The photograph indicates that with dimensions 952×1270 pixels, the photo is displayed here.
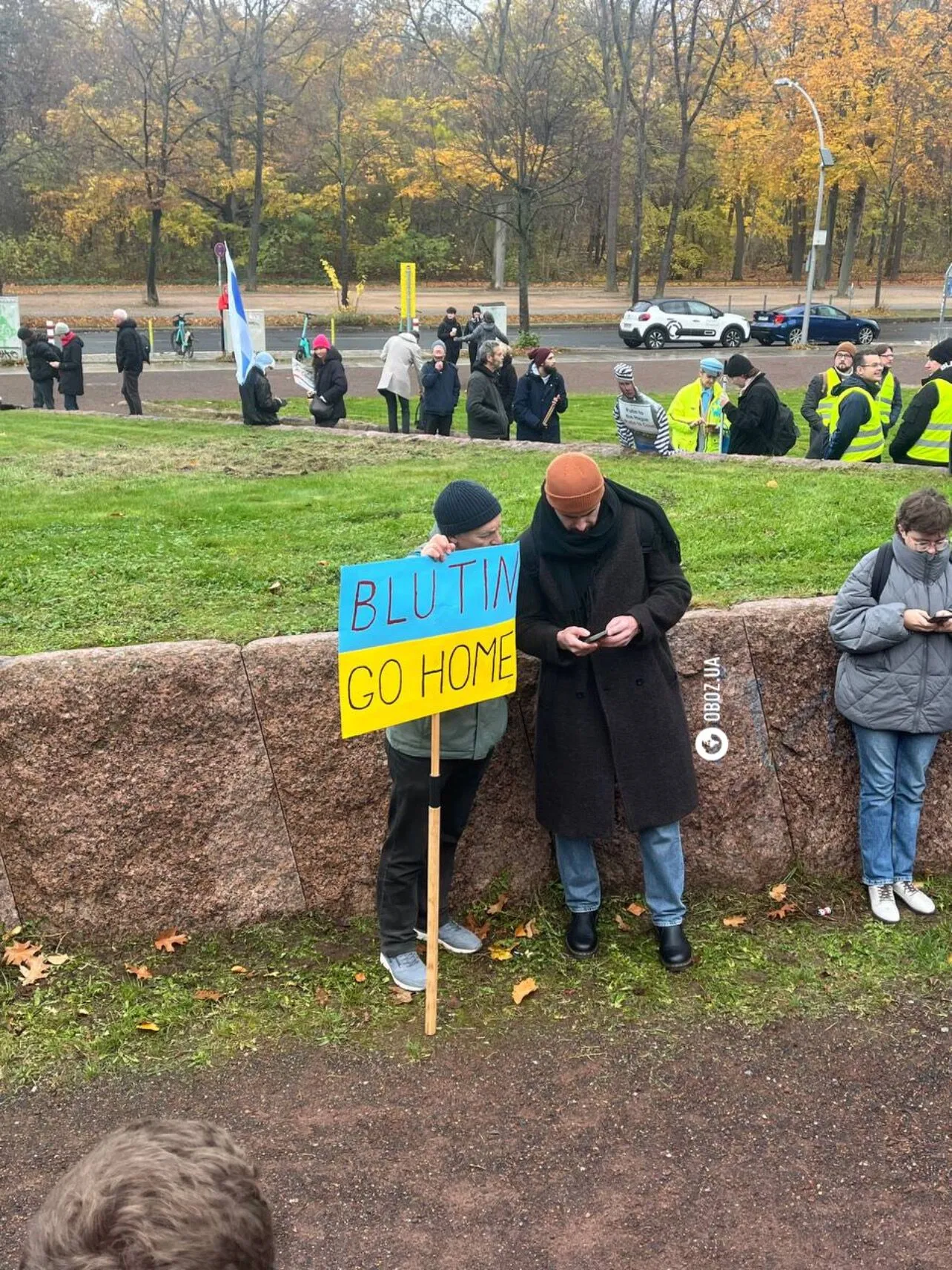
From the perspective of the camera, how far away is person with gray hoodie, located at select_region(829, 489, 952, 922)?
4.50m

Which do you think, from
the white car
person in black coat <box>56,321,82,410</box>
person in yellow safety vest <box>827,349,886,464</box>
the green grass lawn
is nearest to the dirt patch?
the green grass lawn

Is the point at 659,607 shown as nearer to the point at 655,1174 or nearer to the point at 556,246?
the point at 655,1174

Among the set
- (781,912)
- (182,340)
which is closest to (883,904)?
(781,912)

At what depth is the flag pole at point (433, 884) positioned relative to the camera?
3.90m

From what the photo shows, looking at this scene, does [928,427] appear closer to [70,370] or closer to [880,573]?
[880,573]

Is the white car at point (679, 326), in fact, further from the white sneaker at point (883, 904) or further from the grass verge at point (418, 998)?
the grass verge at point (418, 998)

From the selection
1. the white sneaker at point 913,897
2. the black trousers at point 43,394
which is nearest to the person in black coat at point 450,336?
the black trousers at point 43,394

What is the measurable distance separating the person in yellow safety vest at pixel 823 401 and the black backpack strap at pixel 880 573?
274 inches

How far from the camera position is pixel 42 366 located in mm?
18000

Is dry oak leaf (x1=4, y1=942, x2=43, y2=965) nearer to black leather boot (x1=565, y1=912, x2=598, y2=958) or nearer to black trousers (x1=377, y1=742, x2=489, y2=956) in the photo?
black trousers (x1=377, y1=742, x2=489, y2=956)

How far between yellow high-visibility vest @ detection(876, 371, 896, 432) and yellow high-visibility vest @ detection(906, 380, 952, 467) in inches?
25.7

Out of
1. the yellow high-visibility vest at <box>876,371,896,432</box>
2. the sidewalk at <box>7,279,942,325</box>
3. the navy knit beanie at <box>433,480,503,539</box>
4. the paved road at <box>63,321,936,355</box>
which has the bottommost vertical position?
the paved road at <box>63,321,936,355</box>

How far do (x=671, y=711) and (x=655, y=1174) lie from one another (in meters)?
1.54

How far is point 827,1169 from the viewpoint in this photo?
3322mm
